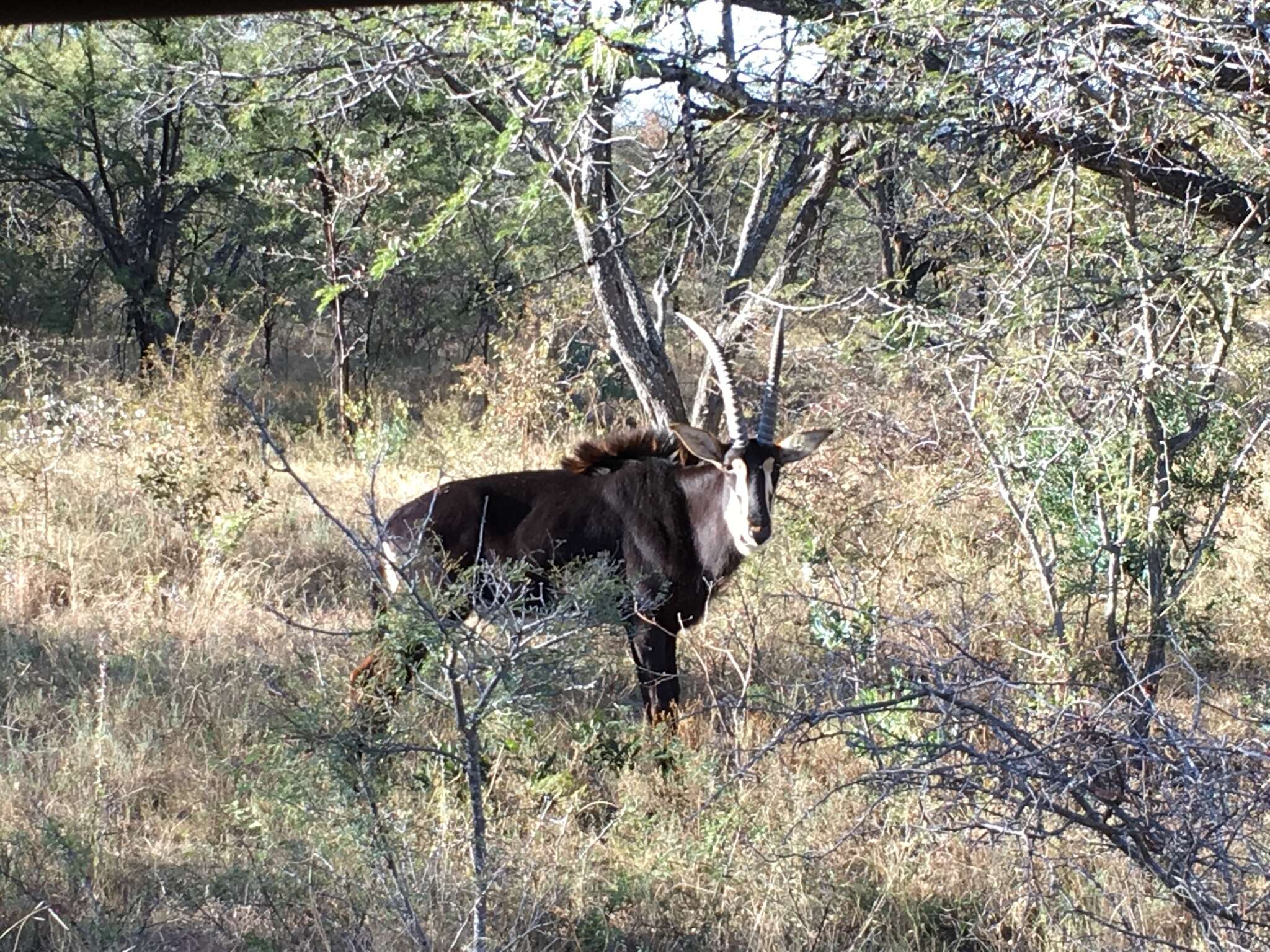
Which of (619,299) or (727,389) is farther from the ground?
(619,299)

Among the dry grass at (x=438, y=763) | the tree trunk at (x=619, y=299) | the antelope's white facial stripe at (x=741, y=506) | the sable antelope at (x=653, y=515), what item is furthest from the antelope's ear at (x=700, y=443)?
the tree trunk at (x=619, y=299)

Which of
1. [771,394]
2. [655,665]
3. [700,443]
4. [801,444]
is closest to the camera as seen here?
[655,665]

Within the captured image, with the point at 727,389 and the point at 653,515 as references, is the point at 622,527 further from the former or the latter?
the point at 727,389

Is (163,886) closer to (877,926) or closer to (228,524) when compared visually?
(877,926)

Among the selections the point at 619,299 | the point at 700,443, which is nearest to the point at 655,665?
the point at 700,443

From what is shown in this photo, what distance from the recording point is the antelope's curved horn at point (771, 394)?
252 inches

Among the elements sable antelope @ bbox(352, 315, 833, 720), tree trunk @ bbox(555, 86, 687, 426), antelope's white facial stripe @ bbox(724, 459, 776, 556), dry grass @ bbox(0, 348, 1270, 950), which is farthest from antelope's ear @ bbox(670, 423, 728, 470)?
tree trunk @ bbox(555, 86, 687, 426)

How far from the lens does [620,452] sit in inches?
263

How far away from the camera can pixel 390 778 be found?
4902 mm

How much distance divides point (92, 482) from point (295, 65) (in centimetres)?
321

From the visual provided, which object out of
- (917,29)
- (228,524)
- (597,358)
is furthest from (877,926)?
(597,358)

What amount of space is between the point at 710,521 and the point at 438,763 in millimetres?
2109

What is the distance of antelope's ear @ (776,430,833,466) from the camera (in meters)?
6.52

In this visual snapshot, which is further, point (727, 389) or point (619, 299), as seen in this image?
point (619, 299)
